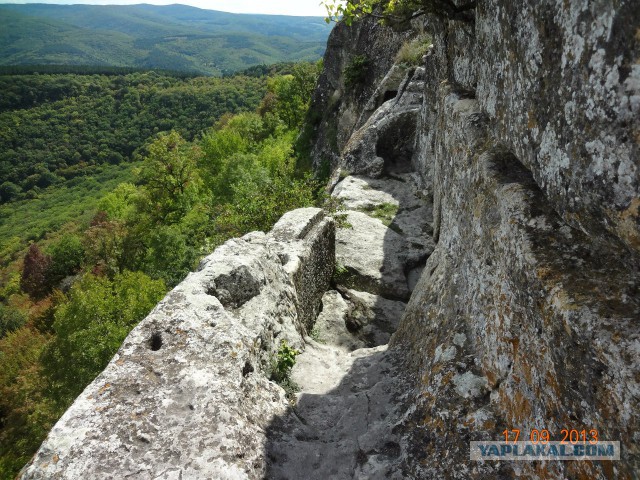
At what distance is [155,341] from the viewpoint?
6152 millimetres

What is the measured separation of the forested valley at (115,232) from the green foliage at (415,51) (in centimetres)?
785

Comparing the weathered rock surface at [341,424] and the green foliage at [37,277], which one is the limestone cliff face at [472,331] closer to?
the weathered rock surface at [341,424]

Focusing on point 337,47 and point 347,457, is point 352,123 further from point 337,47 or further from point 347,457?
point 347,457

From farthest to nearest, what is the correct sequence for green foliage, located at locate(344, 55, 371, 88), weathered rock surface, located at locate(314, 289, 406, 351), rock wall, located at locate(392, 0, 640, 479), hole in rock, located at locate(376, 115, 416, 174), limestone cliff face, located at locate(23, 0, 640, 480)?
green foliage, located at locate(344, 55, 371, 88), hole in rock, located at locate(376, 115, 416, 174), weathered rock surface, located at locate(314, 289, 406, 351), limestone cliff face, located at locate(23, 0, 640, 480), rock wall, located at locate(392, 0, 640, 479)

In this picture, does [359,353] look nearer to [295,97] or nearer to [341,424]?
[341,424]

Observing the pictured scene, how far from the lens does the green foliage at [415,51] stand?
20903mm

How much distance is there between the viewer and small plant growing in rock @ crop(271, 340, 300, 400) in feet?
24.2

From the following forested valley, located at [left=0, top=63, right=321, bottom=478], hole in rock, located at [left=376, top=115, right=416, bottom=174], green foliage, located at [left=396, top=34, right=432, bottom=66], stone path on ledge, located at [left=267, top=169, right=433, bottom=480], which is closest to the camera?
stone path on ledge, located at [left=267, top=169, right=433, bottom=480]

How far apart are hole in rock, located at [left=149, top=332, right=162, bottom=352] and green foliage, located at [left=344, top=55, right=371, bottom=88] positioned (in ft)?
86.2

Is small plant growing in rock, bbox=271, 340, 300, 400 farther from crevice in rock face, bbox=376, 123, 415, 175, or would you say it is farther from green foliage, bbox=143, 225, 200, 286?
green foliage, bbox=143, 225, 200, 286

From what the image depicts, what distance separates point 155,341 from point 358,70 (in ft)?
87.1

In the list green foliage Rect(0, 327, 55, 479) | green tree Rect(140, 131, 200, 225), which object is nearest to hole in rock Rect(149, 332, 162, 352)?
green foliage Rect(0, 327, 55, 479)

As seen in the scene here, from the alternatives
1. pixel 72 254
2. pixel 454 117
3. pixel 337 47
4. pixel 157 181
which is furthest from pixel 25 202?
pixel 454 117

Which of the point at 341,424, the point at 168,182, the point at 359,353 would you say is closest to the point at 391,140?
the point at 359,353
